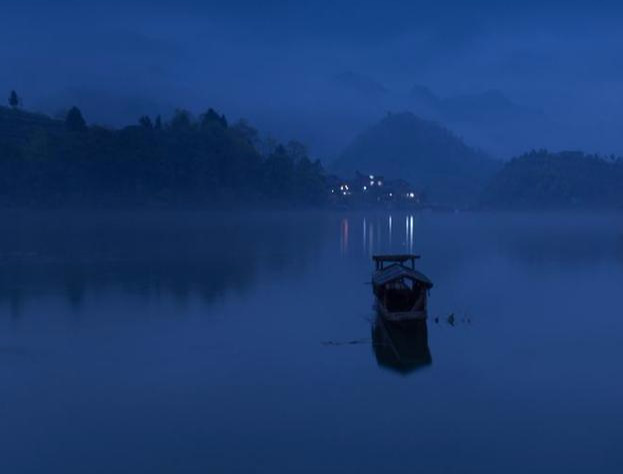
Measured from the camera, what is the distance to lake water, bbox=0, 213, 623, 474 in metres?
17.1

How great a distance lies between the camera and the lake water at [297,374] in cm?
1712

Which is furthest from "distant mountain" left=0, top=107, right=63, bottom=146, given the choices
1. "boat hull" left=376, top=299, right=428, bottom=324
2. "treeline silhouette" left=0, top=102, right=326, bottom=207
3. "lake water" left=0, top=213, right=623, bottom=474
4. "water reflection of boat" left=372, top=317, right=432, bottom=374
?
"boat hull" left=376, top=299, right=428, bottom=324

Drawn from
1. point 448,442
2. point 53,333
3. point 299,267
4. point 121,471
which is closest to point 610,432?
point 448,442

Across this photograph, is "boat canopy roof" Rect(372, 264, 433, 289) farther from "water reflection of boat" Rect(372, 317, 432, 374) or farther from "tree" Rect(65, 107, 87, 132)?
"tree" Rect(65, 107, 87, 132)

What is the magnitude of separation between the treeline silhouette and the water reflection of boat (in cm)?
9934

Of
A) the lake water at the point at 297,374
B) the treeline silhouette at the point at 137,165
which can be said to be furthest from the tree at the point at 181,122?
the lake water at the point at 297,374

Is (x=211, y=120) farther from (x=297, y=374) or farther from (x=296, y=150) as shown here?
(x=297, y=374)

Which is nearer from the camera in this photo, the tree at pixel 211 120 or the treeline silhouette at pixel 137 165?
the treeline silhouette at pixel 137 165

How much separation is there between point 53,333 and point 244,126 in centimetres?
13176

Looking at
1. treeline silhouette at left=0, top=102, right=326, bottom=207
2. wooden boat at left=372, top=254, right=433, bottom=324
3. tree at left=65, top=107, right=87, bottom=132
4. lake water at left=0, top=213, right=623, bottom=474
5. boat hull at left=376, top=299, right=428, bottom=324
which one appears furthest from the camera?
tree at left=65, top=107, right=87, bottom=132

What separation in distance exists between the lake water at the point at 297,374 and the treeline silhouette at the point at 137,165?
69893 millimetres

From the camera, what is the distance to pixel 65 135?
125 metres

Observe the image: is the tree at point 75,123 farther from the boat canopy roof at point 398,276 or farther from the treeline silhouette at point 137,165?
the boat canopy roof at point 398,276

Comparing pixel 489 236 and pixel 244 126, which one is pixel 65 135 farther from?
pixel 489 236
